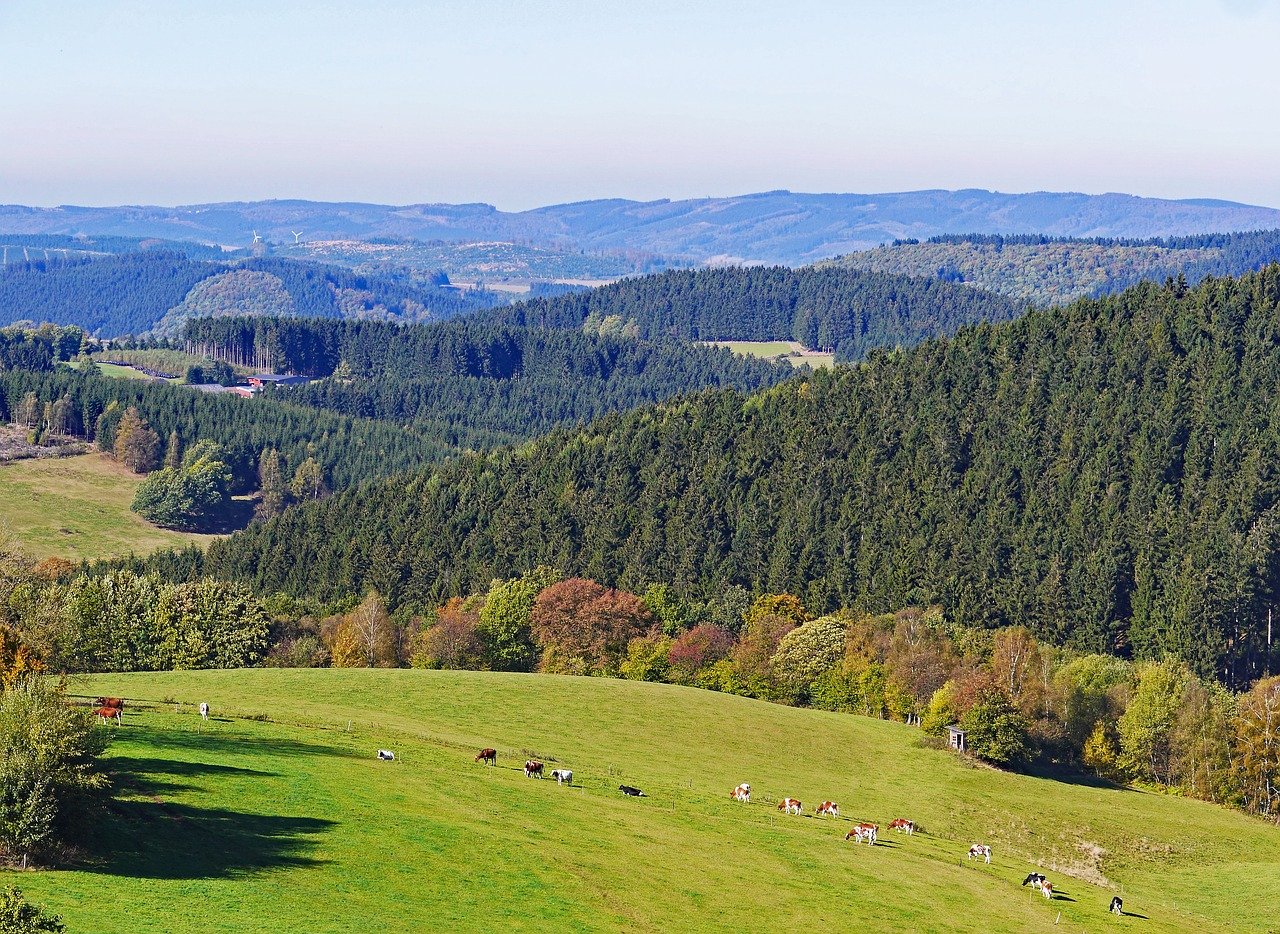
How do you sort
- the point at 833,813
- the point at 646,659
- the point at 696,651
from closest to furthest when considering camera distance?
the point at 833,813 < the point at 696,651 < the point at 646,659

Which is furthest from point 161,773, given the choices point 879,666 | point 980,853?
point 879,666

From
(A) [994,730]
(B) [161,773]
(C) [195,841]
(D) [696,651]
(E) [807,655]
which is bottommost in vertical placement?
(D) [696,651]

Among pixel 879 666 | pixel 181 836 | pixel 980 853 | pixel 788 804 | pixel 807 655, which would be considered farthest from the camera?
pixel 807 655

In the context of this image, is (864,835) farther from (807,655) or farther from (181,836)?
(807,655)

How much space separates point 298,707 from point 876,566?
367ft

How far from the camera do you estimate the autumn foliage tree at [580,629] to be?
507 feet

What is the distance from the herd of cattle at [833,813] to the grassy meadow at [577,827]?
35.0 inches

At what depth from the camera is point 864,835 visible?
80562 mm

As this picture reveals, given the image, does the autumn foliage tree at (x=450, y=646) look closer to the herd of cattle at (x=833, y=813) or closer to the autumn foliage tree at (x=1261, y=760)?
the herd of cattle at (x=833, y=813)

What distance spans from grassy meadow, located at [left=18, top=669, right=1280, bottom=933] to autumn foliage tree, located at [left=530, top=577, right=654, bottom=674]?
3137 cm

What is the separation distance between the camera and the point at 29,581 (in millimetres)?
122812

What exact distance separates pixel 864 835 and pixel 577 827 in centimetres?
1780

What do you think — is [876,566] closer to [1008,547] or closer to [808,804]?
[1008,547]

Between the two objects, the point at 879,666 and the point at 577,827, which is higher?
the point at 577,827
